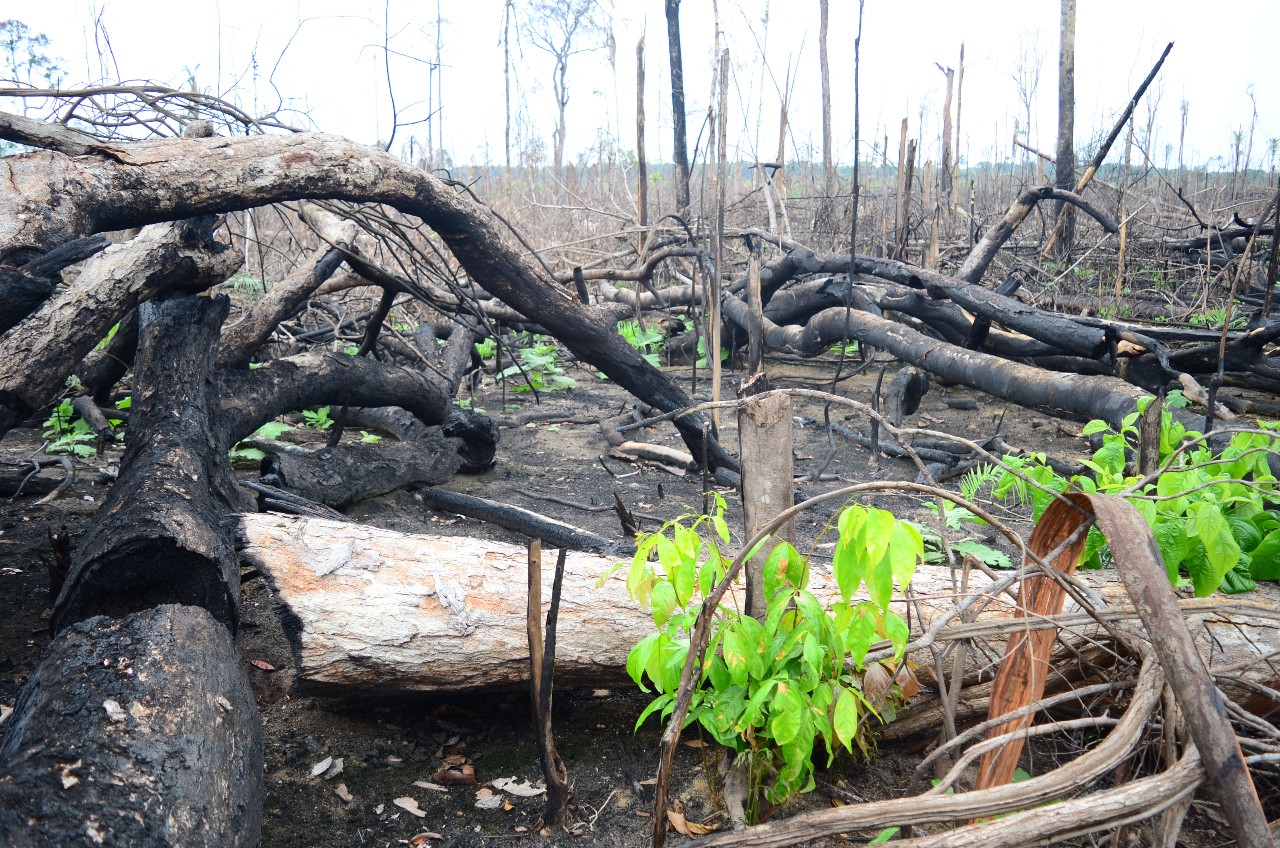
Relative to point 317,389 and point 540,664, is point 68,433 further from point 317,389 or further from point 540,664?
point 540,664

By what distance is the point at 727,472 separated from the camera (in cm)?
458

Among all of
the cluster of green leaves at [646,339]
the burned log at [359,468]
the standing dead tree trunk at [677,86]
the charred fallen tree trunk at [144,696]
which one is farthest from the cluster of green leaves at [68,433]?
the standing dead tree trunk at [677,86]

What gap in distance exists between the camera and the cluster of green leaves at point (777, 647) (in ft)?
4.90

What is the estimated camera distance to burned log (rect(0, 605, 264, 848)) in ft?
4.34

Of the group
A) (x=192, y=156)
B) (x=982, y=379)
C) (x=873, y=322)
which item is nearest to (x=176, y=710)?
(x=192, y=156)

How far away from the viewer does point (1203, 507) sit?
1.78m

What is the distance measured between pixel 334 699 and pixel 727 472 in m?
2.65

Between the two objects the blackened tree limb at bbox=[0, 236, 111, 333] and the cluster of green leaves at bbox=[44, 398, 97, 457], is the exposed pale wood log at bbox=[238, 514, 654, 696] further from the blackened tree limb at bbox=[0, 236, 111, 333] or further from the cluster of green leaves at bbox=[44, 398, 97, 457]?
the cluster of green leaves at bbox=[44, 398, 97, 457]

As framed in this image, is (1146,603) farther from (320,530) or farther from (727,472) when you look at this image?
(727,472)

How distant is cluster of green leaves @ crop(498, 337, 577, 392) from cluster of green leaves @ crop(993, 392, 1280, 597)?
487cm

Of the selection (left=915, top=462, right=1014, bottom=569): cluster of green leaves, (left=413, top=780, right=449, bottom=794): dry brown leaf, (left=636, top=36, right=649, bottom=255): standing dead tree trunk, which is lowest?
(left=413, top=780, right=449, bottom=794): dry brown leaf

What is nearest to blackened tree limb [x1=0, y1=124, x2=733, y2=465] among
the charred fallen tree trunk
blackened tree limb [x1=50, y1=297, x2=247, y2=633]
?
blackened tree limb [x1=50, y1=297, x2=247, y2=633]

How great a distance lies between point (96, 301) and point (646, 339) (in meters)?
5.48

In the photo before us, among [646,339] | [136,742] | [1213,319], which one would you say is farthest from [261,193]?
[1213,319]
